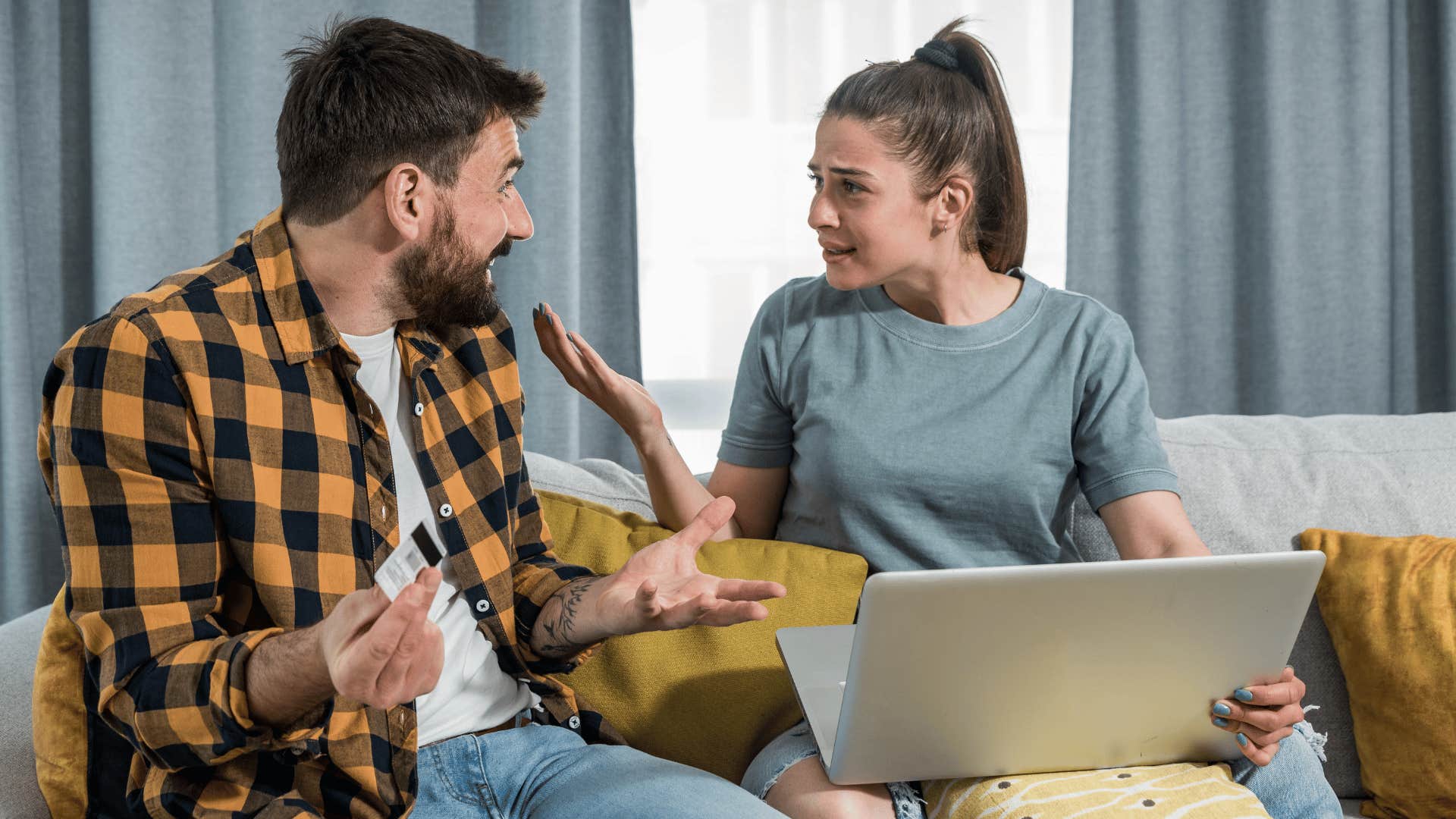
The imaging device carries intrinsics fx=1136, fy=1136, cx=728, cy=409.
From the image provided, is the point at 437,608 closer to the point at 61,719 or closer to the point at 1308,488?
the point at 61,719

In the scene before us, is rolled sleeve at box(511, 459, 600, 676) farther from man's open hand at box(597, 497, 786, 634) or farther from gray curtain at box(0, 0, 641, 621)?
gray curtain at box(0, 0, 641, 621)

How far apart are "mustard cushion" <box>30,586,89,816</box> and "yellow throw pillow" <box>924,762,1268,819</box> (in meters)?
A: 0.80

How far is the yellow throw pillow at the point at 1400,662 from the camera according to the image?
1.35m

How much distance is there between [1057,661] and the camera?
3.16 feet

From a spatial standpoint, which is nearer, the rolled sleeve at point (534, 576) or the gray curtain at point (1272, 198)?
the rolled sleeve at point (534, 576)

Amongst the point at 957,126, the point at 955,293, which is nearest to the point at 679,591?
the point at 955,293

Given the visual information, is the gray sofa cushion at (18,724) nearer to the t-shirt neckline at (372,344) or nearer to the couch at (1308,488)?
the t-shirt neckline at (372,344)

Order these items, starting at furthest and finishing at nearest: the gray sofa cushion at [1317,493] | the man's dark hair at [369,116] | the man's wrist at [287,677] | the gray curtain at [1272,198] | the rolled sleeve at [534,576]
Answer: the gray curtain at [1272,198] → the gray sofa cushion at [1317,493] → the rolled sleeve at [534,576] → the man's dark hair at [369,116] → the man's wrist at [287,677]

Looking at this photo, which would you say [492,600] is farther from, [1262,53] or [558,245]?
[1262,53]

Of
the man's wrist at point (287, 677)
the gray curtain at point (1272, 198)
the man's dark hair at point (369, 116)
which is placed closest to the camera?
the man's wrist at point (287, 677)

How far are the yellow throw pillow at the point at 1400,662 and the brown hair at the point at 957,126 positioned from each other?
612mm

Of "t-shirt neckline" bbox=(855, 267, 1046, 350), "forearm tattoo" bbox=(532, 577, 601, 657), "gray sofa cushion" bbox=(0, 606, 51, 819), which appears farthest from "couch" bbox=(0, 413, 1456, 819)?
"gray sofa cushion" bbox=(0, 606, 51, 819)

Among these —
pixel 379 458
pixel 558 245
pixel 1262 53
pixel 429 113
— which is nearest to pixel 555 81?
pixel 558 245

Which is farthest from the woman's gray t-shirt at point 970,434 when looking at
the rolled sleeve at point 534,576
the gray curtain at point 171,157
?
the gray curtain at point 171,157
